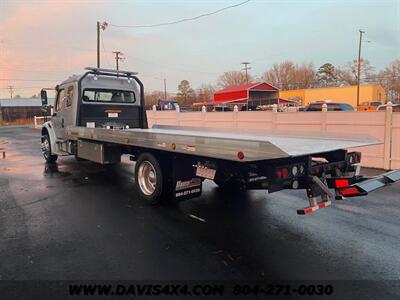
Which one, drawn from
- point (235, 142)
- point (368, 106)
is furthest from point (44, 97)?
point (368, 106)

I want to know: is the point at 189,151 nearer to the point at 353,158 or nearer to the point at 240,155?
the point at 240,155

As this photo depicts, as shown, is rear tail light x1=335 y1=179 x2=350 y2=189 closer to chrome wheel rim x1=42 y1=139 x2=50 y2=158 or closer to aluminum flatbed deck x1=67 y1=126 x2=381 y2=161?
aluminum flatbed deck x1=67 y1=126 x2=381 y2=161

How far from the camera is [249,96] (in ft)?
196

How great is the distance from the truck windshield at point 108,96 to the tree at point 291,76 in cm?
8068

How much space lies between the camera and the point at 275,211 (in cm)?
612

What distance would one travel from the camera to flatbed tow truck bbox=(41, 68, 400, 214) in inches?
176

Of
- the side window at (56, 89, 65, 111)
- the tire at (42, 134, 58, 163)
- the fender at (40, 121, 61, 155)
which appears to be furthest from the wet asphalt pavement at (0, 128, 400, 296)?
the tire at (42, 134, 58, 163)

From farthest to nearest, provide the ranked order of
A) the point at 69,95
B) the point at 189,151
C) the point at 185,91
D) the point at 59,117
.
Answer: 1. the point at 185,91
2. the point at 59,117
3. the point at 69,95
4. the point at 189,151

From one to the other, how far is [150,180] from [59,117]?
5266 millimetres

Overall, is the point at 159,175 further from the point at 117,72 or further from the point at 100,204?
the point at 117,72

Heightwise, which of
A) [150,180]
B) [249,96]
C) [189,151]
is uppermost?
[249,96]

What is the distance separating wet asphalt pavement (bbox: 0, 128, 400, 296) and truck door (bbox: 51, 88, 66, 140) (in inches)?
113

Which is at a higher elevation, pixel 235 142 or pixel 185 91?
pixel 185 91

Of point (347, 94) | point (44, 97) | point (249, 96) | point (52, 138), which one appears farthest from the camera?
point (249, 96)
